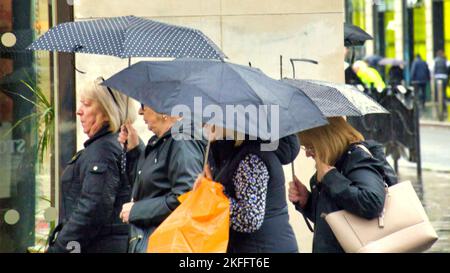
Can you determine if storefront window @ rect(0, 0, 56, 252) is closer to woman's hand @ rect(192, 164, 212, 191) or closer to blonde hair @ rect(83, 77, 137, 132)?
blonde hair @ rect(83, 77, 137, 132)

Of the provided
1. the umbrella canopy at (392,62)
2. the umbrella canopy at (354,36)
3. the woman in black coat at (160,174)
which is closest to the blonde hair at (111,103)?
the woman in black coat at (160,174)

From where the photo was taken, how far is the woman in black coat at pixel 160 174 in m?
6.09

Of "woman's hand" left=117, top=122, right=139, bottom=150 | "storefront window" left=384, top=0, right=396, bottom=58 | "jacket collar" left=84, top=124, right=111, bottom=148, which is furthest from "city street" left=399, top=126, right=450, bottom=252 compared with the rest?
"storefront window" left=384, top=0, right=396, bottom=58

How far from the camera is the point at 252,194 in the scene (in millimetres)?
5805

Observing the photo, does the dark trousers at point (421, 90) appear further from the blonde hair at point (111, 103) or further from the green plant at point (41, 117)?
the blonde hair at point (111, 103)

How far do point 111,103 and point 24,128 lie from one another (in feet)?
9.31

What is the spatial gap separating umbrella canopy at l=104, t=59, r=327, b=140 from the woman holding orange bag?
0.79 ft

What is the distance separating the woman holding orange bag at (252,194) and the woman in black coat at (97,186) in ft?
2.51

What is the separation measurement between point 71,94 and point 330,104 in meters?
3.66

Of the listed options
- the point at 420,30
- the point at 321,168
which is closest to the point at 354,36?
the point at 321,168

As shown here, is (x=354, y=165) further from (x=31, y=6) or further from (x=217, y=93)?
(x=31, y=6)

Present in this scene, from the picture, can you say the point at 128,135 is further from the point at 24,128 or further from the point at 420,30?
the point at 420,30

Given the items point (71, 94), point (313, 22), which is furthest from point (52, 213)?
point (313, 22)
